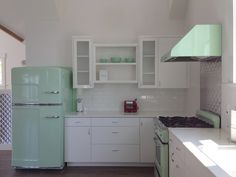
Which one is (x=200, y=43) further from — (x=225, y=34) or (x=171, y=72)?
(x=171, y=72)

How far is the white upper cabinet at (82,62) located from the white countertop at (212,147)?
2.31m

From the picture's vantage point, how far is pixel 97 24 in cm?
527

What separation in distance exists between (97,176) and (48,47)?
2465mm

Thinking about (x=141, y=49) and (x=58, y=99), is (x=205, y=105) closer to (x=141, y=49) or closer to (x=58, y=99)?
(x=141, y=49)

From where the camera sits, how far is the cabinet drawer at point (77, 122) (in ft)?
15.4

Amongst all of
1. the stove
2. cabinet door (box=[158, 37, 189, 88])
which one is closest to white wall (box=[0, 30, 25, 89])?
cabinet door (box=[158, 37, 189, 88])

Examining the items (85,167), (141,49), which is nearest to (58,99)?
(85,167)

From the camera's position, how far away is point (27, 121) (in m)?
4.53

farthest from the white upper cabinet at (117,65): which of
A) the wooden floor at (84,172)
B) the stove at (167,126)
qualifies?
the stove at (167,126)

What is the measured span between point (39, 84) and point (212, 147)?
3.00 metres

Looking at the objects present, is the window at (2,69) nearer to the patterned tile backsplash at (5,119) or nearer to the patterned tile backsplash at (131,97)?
the patterned tile backsplash at (5,119)

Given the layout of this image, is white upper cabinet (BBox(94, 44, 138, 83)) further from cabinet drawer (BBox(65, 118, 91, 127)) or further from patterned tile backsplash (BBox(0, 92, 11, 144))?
patterned tile backsplash (BBox(0, 92, 11, 144))

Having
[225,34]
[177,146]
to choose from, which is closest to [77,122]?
[177,146]

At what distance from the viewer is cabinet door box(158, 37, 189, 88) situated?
495cm
